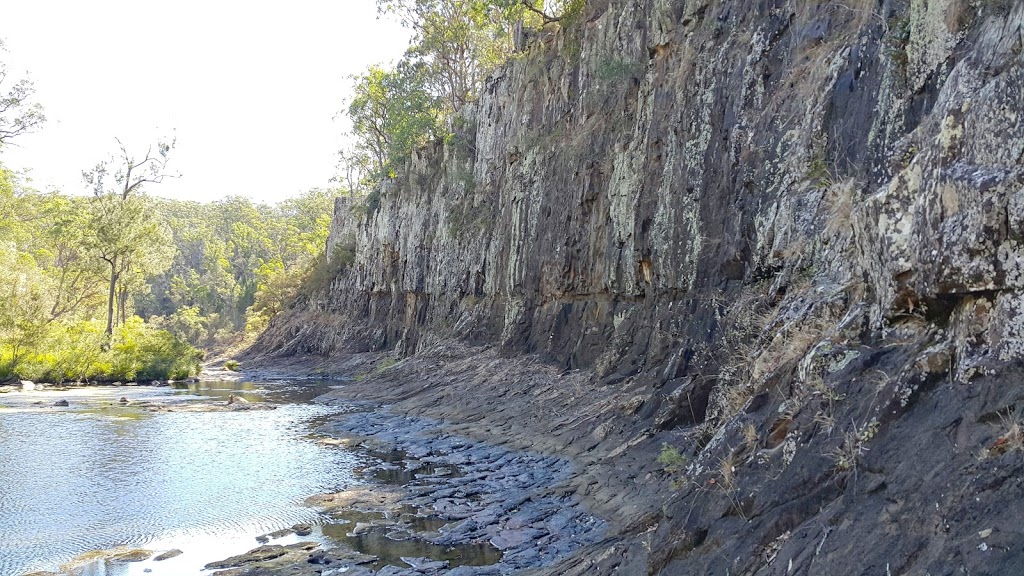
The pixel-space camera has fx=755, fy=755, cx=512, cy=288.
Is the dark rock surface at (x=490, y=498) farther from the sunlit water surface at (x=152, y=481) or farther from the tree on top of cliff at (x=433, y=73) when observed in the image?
the tree on top of cliff at (x=433, y=73)

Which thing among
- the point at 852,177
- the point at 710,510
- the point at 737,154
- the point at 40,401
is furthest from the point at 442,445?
the point at 40,401

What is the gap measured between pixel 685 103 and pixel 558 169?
8.23m

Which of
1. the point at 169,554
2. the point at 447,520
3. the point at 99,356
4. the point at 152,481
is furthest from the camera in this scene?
the point at 99,356

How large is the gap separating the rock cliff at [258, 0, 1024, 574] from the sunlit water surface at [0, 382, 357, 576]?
5.73m

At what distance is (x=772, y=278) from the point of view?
13.8 m

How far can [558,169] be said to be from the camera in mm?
26219

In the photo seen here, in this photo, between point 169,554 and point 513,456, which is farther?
point 513,456

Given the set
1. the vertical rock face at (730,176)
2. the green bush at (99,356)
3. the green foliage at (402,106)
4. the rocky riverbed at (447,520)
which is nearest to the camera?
the vertical rock face at (730,176)

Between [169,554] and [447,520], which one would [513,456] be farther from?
[169,554]

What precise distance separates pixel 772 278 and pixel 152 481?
13.8m

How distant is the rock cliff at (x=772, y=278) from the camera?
17.7ft

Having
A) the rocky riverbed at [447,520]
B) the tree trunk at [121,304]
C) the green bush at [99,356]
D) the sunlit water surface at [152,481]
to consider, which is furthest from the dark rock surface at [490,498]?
the tree trunk at [121,304]

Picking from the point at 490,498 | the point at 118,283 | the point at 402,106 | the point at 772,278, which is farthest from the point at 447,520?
the point at 118,283

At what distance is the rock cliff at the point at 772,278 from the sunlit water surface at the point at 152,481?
5.73m
